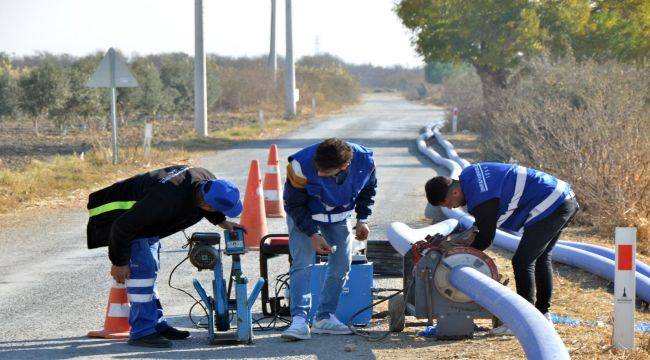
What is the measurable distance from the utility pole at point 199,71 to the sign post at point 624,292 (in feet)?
82.6

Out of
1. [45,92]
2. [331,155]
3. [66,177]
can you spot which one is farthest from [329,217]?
[45,92]

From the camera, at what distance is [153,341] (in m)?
7.61

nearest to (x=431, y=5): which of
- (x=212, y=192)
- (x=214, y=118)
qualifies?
(x=214, y=118)

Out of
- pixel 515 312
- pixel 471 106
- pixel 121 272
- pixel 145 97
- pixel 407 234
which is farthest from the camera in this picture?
pixel 145 97

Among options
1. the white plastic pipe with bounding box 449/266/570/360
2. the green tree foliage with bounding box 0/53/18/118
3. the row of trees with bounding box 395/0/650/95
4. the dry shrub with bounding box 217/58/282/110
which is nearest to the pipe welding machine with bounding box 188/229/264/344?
the white plastic pipe with bounding box 449/266/570/360

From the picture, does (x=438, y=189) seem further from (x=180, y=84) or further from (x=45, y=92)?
(x=180, y=84)

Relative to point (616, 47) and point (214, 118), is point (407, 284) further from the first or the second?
point (214, 118)

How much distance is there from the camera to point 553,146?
1655 cm

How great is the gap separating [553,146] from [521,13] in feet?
55.2

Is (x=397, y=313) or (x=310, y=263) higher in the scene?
(x=310, y=263)

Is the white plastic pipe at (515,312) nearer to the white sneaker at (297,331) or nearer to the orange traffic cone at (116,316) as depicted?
the white sneaker at (297,331)

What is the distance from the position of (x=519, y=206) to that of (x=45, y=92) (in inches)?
1298

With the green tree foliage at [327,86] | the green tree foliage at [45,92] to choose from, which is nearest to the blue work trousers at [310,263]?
the green tree foliage at [45,92]

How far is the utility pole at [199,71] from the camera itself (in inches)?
1233
